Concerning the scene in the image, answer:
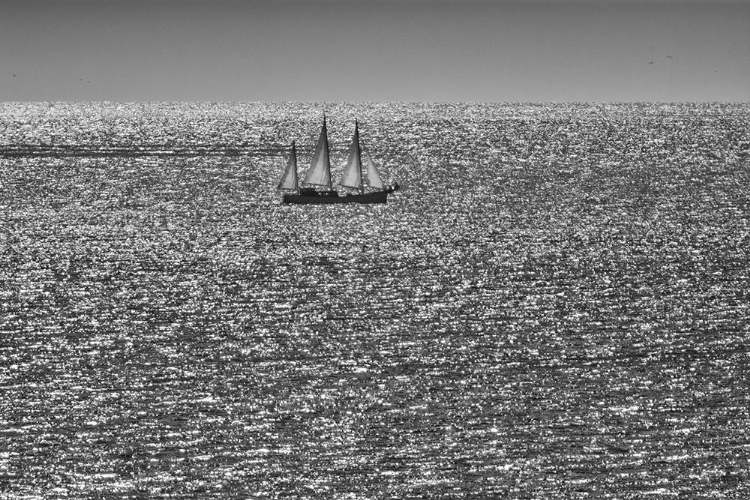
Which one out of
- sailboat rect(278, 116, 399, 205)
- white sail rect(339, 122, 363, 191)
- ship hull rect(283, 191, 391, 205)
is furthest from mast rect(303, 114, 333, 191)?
ship hull rect(283, 191, 391, 205)

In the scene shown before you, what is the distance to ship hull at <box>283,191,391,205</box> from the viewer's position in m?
39.3

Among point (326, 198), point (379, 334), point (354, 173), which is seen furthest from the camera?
point (354, 173)

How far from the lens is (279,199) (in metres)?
40.5

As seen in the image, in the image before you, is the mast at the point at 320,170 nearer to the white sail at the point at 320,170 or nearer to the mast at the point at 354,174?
the white sail at the point at 320,170

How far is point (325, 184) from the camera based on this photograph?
40.9m

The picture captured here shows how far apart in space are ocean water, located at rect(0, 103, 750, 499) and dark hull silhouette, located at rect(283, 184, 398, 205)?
1.92 feet

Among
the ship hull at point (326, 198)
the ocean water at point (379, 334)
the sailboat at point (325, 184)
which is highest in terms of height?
the sailboat at point (325, 184)

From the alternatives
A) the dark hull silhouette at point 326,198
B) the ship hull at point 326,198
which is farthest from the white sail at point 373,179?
the ship hull at point 326,198

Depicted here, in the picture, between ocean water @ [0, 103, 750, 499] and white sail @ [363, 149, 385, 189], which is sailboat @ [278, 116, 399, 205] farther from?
ocean water @ [0, 103, 750, 499]

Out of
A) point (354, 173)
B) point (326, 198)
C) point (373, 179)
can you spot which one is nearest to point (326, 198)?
point (326, 198)

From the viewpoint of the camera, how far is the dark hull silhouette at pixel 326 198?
39312 mm

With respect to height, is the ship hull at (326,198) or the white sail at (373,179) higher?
the white sail at (373,179)

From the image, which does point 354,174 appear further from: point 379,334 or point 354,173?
point 379,334

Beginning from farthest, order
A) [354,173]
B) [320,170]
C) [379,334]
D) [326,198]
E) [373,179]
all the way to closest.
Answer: [373,179], [320,170], [354,173], [326,198], [379,334]
